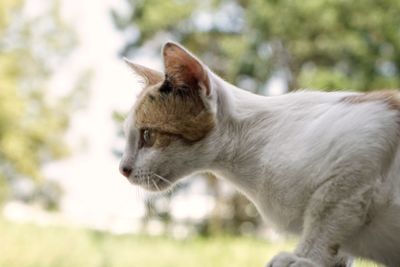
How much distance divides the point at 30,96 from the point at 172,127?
4775 millimetres

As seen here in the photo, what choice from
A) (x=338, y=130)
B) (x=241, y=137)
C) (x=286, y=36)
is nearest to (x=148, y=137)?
(x=241, y=137)

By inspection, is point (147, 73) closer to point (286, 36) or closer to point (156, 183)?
point (156, 183)

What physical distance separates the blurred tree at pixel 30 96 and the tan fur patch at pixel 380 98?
4249 mm

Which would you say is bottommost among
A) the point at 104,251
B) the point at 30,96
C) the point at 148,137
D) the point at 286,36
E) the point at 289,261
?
the point at 104,251

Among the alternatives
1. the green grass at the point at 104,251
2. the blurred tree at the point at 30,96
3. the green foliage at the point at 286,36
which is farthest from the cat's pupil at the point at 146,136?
the blurred tree at the point at 30,96

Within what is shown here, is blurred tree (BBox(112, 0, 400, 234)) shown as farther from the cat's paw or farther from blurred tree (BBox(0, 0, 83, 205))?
the cat's paw

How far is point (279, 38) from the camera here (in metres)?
4.18

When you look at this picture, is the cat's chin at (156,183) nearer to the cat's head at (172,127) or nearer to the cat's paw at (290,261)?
the cat's head at (172,127)

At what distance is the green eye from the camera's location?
0.66 m

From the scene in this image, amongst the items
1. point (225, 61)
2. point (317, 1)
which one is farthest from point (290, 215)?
point (225, 61)

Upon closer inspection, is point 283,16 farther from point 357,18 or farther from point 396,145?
point 396,145

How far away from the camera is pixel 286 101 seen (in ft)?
2.14

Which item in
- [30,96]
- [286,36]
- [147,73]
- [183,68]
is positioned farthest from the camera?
[30,96]

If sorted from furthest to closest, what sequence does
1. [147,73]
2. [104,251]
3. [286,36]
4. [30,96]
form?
[30,96] → [286,36] → [104,251] → [147,73]
